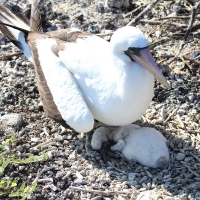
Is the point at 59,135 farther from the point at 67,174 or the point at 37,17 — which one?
the point at 37,17

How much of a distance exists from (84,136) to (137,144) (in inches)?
24.1

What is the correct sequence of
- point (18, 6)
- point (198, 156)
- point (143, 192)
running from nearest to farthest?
point (143, 192), point (198, 156), point (18, 6)

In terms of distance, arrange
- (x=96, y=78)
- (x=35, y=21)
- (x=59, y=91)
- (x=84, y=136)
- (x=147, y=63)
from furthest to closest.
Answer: (x=35, y=21) → (x=84, y=136) → (x=59, y=91) → (x=96, y=78) → (x=147, y=63)

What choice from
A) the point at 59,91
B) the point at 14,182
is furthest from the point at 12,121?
the point at 14,182

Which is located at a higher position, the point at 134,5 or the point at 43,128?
the point at 134,5

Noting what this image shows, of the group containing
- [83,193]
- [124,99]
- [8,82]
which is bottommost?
[83,193]

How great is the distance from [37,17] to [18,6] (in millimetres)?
874

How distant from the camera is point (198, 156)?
4426 mm

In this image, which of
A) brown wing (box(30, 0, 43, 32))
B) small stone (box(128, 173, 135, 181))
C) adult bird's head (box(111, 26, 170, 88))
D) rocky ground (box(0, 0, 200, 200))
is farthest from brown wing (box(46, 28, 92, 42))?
small stone (box(128, 173, 135, 181))

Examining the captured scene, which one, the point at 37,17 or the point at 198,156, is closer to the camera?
the point at 198,156

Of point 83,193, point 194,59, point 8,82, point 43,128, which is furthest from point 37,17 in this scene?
point 83,193

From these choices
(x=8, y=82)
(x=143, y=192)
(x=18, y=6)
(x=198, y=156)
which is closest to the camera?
(x=143, y=192)

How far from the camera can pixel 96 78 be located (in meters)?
4.15

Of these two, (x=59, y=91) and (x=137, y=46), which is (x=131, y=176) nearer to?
(x=59, y=91)
